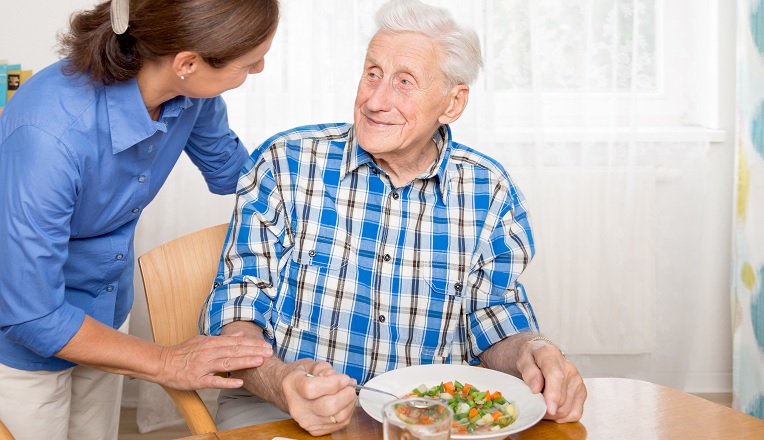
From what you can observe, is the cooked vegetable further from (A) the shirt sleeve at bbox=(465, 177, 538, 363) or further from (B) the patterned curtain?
(B) the patterned curtain

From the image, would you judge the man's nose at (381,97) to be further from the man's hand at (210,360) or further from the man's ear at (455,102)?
the man's hand at (210,360)

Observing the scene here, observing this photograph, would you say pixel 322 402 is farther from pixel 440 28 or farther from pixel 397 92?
pixel 440 28

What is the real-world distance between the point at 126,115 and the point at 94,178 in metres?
0.14

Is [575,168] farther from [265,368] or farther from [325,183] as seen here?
[265,368]

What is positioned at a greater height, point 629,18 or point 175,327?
point 629,18

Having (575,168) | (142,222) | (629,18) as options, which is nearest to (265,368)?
(142,222)

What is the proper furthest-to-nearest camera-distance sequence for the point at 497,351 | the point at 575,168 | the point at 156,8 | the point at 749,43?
the point at 575,168
the point at 749,43
the point at 497,351
the point at 156,8

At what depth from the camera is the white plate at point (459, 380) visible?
4.59 ft

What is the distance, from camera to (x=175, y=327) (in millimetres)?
1894

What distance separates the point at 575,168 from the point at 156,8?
219cm

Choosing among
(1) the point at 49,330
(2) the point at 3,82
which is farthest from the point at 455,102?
(2) the point at 3,82

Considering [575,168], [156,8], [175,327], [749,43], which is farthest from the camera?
[575,168]

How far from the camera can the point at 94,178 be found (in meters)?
1.64

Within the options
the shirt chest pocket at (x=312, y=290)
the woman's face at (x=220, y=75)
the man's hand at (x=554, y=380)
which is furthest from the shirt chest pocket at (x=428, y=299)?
the woman's face at (x=220, y=75)
